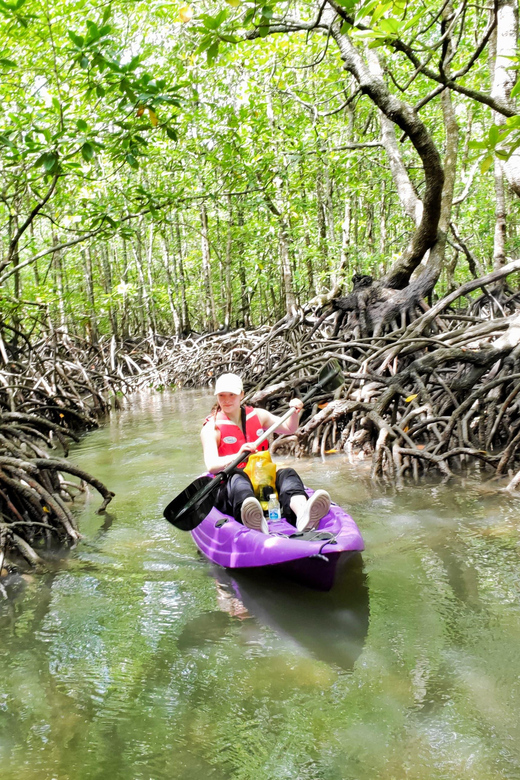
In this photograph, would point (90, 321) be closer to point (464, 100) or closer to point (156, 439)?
point (156, 439)

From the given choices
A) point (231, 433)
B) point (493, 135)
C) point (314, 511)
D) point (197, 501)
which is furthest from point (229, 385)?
point (493, 135)

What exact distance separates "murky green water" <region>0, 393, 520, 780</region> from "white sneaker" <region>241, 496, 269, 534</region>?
11.3 inches

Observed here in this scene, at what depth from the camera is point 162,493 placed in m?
5.45

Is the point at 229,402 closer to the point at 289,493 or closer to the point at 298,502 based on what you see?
the point at 289,493

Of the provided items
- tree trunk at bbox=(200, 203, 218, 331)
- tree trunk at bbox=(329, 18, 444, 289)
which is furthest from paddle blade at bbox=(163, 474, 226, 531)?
tree trunk at bbox=(200, 203, 218, 331)

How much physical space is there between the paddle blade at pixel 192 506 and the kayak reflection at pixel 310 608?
1.09 feet

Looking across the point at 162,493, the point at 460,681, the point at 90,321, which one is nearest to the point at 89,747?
the point at 460,681

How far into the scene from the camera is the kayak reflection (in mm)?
2637

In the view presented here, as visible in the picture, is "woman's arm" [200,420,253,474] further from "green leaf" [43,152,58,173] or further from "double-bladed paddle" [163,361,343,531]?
"green leaf" [43,152,58,173]

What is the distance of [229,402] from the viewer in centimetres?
398

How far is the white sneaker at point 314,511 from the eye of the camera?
3.27m

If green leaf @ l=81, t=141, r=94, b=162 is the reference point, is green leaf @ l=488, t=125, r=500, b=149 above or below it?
below

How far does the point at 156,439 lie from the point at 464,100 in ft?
32.9

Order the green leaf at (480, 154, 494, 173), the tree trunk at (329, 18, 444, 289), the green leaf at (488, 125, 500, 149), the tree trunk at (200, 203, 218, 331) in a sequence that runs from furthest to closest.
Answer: the tree trunk at (200, 203, 218, 331) → the tree trunk at (329, 18, 444, 289) → the green leaf at (480, 154, 494, 173) → the green leaf at (488, 125, 500, 149)
